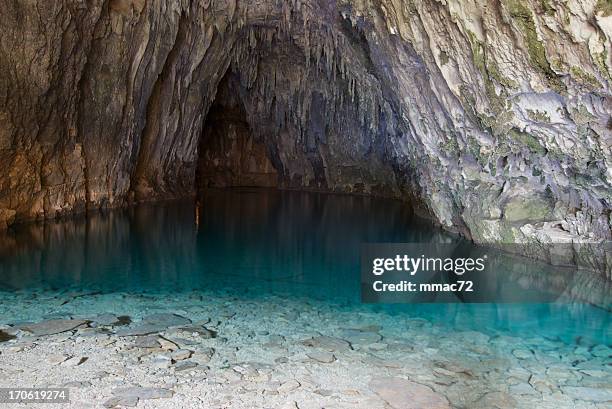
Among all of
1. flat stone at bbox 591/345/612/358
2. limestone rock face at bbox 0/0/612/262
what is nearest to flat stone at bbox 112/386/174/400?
flat stone at bbox 591/345/612/358

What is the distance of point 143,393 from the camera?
3428mm

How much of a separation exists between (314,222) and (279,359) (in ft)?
32.0

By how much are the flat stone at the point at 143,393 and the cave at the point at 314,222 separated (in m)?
0.02

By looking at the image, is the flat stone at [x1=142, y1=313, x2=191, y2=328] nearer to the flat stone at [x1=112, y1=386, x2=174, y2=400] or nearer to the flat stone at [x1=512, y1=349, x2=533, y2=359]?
the flat stone at [x1=112, y1=386, x2=174, y2=400]

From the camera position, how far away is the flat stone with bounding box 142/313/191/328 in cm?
501

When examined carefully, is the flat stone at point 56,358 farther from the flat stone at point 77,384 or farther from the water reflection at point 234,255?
the water reflection at point 234,255

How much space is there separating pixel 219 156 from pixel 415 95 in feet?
53.5

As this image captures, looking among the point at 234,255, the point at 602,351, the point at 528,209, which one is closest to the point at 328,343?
the point at 602,351

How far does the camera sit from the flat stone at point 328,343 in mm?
4441

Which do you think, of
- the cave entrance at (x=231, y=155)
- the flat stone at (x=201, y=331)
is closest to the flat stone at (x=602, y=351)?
the flat stone at (x=201, y=331)

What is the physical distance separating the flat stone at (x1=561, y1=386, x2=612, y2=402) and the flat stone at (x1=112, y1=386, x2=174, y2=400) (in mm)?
2576

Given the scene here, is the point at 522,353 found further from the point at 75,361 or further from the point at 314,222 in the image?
the point at 314,222

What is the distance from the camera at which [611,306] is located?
619 cm

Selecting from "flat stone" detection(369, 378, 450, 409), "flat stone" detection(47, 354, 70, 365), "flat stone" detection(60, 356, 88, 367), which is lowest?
"flat stone" detection(369, 378, 450, 409)
